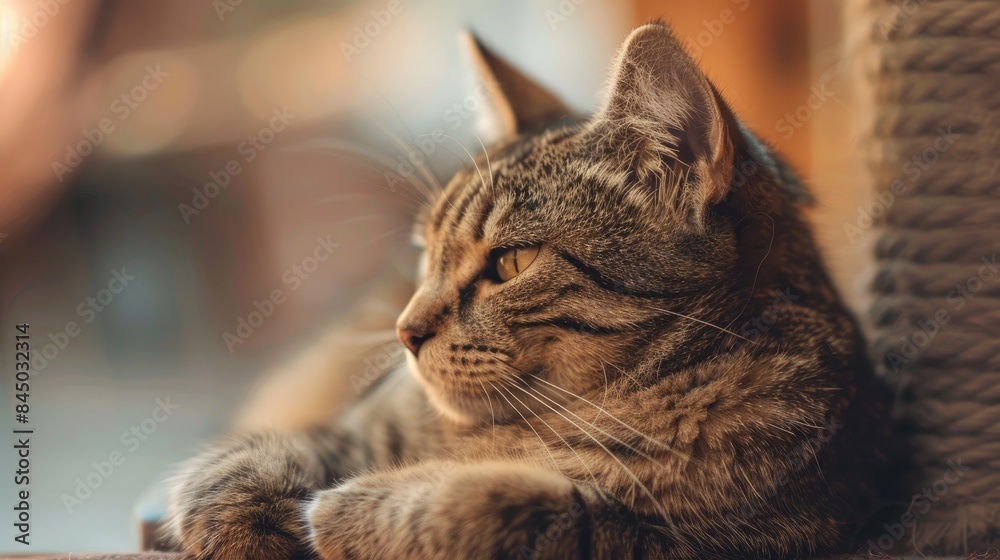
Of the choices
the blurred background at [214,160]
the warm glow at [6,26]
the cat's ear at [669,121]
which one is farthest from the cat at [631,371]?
the warm glow at [6,26]

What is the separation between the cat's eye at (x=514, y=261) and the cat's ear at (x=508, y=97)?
1.01 ft

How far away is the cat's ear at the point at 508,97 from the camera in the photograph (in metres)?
0.94

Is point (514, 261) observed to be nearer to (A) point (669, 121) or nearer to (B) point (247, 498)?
(A) point (669, 121)

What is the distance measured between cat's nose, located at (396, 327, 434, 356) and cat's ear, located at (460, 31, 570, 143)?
0.39 meters

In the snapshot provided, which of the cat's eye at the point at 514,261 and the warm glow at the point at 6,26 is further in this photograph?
the warm glow at the point at 6,26

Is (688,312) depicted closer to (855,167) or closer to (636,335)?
(636,335)

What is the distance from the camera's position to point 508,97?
977 mm

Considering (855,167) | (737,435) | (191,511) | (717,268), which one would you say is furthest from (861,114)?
(191,511)

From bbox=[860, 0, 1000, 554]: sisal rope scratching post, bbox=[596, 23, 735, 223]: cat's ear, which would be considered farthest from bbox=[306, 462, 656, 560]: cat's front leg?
bbox=[860, 0, 1000, 554]: sisal rope scratching post

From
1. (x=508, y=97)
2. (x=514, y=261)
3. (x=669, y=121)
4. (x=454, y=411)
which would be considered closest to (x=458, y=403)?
(x=454, y=411)

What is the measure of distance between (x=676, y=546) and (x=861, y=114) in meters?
0.59

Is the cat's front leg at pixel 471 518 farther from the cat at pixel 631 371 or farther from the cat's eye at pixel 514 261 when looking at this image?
the cat's eye at pixel 514 261

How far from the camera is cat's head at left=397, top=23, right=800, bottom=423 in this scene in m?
0.66

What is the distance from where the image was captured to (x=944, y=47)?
76cm
